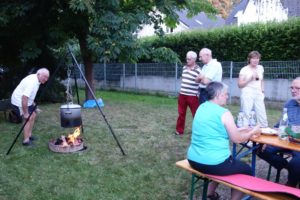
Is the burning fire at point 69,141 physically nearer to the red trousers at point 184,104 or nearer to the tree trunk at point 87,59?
the red trousers at point 184,104

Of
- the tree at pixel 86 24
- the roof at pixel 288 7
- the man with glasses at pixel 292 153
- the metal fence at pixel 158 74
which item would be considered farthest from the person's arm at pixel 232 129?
the roof at pixel 288 7

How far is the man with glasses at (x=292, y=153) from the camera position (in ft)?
14.5

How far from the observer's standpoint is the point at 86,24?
40.0 ft

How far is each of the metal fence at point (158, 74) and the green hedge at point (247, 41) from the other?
740 mm

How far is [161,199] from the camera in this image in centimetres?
478

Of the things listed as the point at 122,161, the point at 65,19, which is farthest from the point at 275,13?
the point at 122,161

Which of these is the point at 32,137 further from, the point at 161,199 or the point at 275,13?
the point at 275,13

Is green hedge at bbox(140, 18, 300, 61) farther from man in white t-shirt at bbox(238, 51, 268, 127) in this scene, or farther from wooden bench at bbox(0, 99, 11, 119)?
man in white t-shirt at bbox(238, 51, 268, 127)

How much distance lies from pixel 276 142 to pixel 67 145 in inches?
156

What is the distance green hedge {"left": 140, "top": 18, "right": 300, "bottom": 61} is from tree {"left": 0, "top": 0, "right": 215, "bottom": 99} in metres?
1.36

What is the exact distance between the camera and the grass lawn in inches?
197

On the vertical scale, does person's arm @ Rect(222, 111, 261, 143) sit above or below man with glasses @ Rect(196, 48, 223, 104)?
below

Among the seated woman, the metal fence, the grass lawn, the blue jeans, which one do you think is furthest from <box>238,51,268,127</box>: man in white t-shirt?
the metal fence

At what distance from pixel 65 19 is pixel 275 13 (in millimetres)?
22707
